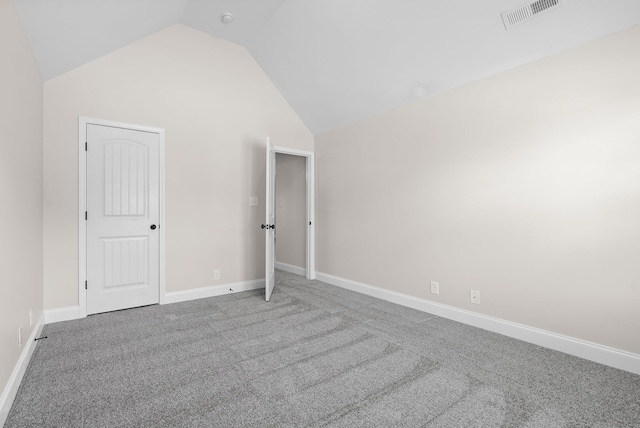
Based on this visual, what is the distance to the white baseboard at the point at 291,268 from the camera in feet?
17.7

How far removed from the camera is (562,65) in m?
2.46

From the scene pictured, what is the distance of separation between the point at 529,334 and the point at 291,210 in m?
4.02

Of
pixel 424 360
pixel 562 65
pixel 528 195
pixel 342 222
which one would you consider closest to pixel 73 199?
pixel 342 222

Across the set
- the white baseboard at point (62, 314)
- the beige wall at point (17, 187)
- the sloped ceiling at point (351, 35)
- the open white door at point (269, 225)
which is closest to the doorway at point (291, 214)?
the open white door at point (269, 225)

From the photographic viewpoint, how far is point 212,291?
4078 millimetres

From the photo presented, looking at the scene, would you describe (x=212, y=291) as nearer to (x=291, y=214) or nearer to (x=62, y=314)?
(x=62, y=314)

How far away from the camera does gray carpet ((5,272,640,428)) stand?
1.69m

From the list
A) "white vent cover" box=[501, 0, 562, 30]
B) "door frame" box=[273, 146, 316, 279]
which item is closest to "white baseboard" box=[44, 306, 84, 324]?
"door frame" box=[273, 146, 316, 279]

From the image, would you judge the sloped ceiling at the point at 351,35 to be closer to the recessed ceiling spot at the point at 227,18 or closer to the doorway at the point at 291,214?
the recessed ceiling spot at the point at 227,18

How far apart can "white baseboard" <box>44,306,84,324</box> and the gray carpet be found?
0.34ft

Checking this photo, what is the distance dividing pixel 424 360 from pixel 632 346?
1426 millimetres

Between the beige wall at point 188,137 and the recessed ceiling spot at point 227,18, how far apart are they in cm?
43

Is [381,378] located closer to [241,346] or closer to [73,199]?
[241,346]

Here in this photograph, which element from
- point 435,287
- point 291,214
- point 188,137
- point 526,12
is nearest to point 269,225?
point 188,137
